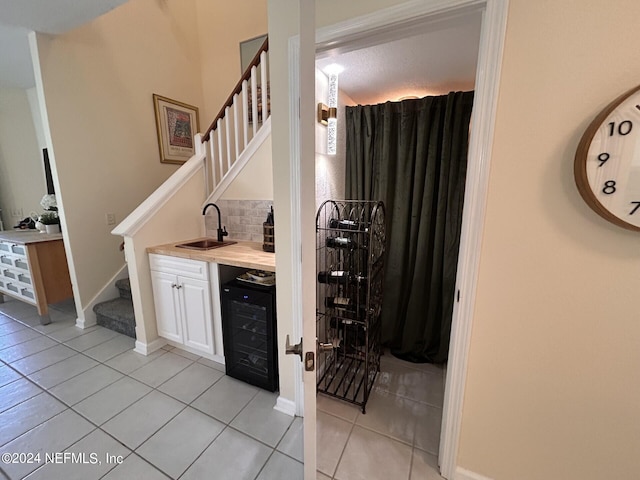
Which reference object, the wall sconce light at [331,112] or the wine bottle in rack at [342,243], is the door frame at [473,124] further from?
the wine bottle in rack at [342,243]

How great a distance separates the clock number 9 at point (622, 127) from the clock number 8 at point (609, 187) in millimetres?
153

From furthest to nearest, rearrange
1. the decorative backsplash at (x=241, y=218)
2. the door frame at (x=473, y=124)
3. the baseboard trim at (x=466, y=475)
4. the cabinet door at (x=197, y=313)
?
the decorative backsplash at (x=241, y=218), the cabinet door at (x=197, y=313), the baseboard trim at (x=466, y=475), the door frame at (x=473, y=124)

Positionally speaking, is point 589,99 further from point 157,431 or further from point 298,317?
point 157,431

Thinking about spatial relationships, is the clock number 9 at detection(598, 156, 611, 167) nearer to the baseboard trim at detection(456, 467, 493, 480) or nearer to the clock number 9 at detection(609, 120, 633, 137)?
the clock number 9 at detection(609, 120, 633, 137)

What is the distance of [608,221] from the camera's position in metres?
0.92

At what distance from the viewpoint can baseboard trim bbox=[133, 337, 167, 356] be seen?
2.31 metres

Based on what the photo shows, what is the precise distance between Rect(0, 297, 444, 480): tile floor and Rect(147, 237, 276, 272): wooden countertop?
920 mm

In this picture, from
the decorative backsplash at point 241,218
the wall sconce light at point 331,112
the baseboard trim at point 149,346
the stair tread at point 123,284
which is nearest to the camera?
the wall sconce light at point 331,112

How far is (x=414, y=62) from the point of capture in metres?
1.65

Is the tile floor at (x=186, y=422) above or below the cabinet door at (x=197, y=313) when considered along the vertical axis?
below

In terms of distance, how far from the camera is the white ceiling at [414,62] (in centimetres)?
133

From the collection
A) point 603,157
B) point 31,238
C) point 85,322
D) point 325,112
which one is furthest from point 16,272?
point 603,157

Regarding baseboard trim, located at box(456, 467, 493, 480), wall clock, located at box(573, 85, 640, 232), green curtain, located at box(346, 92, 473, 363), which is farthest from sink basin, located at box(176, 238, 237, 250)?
wall clock, located at box(573, 85, 640, 232)

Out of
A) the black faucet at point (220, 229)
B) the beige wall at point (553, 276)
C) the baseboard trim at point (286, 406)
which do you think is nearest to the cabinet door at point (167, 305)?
the black faucet at point (220, 229)
